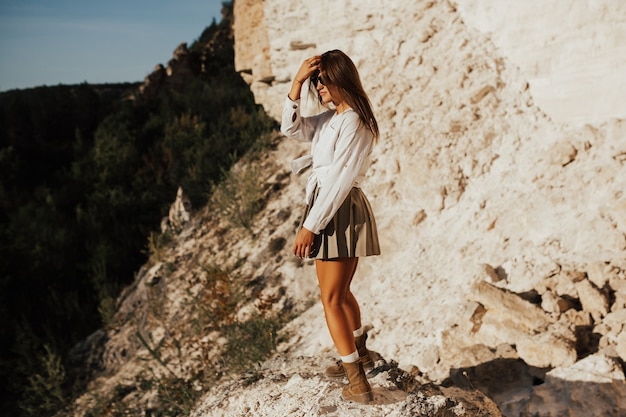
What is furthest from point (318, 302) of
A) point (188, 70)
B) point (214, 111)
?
point (188, 70)

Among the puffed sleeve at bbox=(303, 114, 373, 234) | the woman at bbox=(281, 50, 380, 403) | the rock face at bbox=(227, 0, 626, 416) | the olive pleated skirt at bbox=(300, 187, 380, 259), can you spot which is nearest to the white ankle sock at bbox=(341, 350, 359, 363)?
the woman at bbox=(281, 50, 380, 403)

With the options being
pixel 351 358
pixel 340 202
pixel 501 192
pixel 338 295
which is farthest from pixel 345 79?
pixel 501 192

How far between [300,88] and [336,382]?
1.40 metres

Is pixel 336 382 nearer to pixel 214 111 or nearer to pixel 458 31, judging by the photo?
pixel 458 31

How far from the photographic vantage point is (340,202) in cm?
228

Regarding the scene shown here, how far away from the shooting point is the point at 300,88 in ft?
8.21

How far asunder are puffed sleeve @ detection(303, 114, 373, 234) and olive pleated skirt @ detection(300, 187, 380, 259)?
63 millimetres

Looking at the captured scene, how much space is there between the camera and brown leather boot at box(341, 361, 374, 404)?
2.32 m

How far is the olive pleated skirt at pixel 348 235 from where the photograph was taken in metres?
2.31

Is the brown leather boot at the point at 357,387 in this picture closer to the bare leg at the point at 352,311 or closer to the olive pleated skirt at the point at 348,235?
the bare leg at the point at 352,311

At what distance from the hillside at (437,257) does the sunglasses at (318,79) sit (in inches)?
55.2

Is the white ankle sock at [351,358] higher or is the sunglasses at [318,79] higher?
the sunglasses at [318,79]

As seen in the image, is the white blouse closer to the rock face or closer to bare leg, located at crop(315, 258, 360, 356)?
bare leg, located at crop(315, 258, 360, 356)

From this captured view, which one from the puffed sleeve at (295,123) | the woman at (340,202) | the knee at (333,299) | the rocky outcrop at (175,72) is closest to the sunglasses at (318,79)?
the woman at (340,202)
